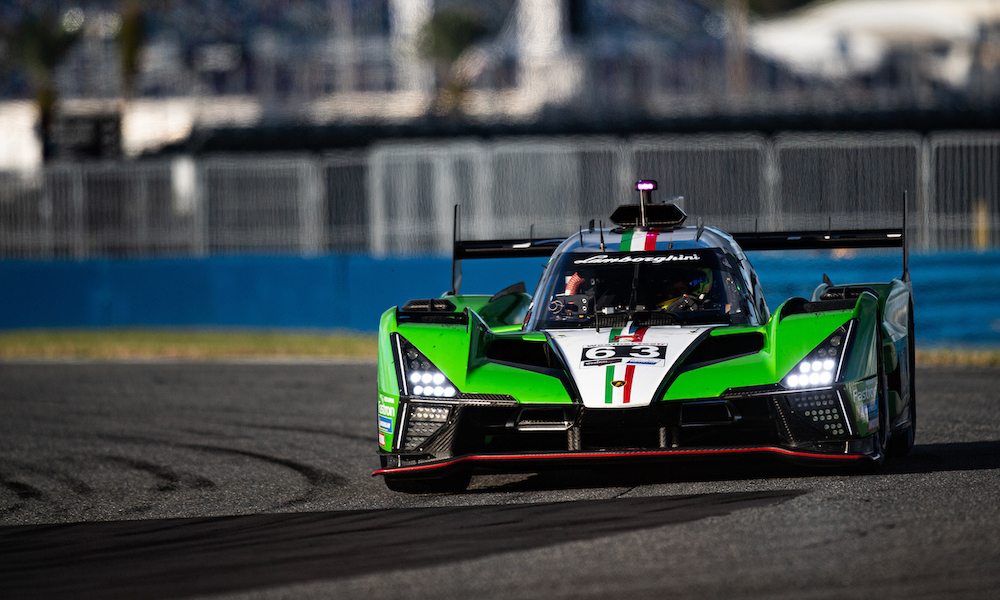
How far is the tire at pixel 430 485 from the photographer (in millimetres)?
7551

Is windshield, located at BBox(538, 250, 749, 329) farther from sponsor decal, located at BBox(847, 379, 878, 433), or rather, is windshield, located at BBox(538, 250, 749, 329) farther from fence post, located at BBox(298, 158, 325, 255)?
fence post, located at BBox(298, 158, 325, 255)

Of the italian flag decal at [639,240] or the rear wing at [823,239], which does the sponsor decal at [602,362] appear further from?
the rear wing at [823,239]

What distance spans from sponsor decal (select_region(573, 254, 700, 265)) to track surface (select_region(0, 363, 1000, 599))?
Result: 50.9 inches

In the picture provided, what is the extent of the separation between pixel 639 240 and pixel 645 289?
571mm

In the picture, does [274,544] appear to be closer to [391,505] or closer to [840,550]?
[391,505]

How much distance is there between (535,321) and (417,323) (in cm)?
97

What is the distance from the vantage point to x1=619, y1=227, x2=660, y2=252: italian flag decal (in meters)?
8.73

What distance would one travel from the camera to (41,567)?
19.4ft

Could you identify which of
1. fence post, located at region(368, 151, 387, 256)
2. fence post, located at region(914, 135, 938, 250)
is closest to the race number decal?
fence post, located at region(914, 135, 938, 250)

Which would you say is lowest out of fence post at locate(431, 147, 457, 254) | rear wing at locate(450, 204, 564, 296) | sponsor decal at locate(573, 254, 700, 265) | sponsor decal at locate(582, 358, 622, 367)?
sponsor decal at locate(582, 358, 622, 367)

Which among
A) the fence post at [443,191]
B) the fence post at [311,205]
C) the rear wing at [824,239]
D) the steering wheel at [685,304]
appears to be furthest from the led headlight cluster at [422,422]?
the fence post at [311,205]

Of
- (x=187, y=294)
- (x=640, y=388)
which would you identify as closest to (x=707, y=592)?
(x=640, y=388)

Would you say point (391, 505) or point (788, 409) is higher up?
point (788, 409)

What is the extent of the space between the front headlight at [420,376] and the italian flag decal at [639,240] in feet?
5.94
